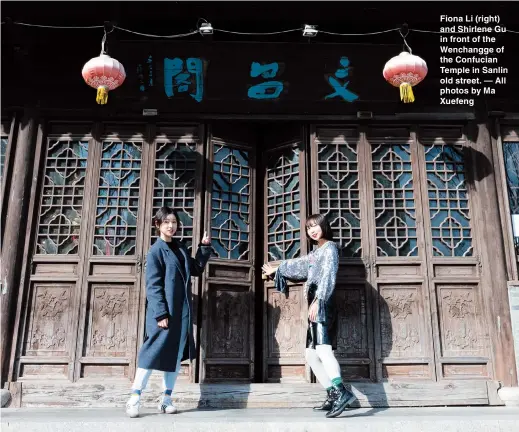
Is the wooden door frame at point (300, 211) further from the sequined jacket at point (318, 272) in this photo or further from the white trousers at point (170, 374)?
the white trousers at point (170, 374)

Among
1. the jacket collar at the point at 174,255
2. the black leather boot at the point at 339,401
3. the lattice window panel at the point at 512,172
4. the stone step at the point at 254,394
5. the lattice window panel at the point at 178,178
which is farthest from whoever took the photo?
the lattice window panel at the point at 512,172

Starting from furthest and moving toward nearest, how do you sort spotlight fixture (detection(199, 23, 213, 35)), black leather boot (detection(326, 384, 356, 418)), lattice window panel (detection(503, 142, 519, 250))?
lattice window panel (detection(503, 142, 519, 250))
spotlight fixture (detection(199, 23, 213, 35))
black leather boot (detection(326, 384, 356, 418))

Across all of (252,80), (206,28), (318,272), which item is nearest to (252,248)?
(318,272)

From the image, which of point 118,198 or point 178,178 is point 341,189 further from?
point 118,198

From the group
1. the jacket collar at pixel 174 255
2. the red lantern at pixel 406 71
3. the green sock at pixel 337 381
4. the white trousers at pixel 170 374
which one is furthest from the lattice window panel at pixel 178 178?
the red lantern at pixel 406 71

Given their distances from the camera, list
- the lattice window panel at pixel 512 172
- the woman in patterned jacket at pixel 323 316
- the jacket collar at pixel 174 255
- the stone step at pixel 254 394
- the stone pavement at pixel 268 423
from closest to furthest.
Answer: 1. the stone pavement at pixel 268 423
2. the woman in patterned jacket at pixel 323 316
3. the jacket collar at pixel 174 255
4. the stone step at pixel 254 394
5. the lattice window panel at pixel 512 172

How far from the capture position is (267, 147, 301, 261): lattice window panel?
628cm

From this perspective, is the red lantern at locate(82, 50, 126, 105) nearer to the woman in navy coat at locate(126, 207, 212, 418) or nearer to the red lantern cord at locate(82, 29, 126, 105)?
the red lantern cord at locate(82, 29, 126, 105)

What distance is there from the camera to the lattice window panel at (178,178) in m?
6.18

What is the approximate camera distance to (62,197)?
6250 mm

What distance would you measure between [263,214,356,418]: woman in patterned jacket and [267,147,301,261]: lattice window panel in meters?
0.76

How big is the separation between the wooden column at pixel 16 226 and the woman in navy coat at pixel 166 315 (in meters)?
1.85

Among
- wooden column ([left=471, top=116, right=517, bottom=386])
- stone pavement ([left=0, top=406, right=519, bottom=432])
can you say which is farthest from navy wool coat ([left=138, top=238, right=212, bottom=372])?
wooden column ([left=471, top=116, right=517, bottom=386])

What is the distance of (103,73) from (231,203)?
7.00 ft
